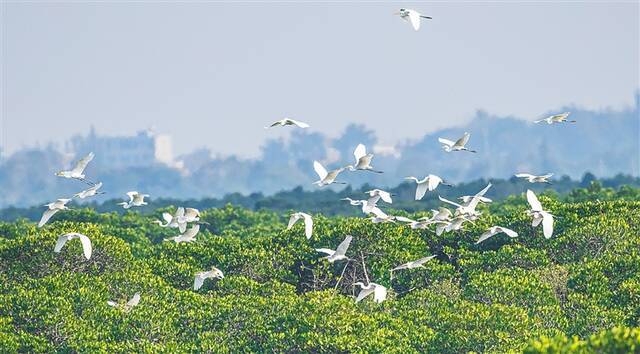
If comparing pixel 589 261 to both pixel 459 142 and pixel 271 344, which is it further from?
pixel 271 344

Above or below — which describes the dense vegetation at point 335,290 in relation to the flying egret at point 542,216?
Answer: below

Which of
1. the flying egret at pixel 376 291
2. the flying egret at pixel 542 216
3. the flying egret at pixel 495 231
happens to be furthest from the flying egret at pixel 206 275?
the flying egret at pixel 542 216

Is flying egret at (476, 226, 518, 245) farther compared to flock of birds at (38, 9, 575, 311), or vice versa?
flock of birds at (38, 9, 575, 311)

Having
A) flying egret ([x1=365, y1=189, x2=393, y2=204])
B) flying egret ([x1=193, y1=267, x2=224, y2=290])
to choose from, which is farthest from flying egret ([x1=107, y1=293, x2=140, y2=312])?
flying egret ([x1=365, y1=189, x2=393, y2=204])

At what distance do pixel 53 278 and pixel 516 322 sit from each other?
1825 centimetres

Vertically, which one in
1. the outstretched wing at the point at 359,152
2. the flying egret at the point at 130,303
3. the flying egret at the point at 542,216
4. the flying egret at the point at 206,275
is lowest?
the flying egret at the point at 130,303

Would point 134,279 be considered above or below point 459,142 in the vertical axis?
below

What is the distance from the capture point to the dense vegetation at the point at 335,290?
4934 centimetres

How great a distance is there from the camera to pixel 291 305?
168ft

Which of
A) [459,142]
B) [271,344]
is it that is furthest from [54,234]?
[459,142]

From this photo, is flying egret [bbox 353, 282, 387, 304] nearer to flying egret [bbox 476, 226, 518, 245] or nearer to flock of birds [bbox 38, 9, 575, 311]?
flock of birds [bbox 38, 9, 575, 311]

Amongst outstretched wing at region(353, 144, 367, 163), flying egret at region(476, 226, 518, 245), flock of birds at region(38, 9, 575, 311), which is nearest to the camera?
flying egret at region(476, 226, 518, 245)

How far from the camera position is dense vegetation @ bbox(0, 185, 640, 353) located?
49344 millimetres

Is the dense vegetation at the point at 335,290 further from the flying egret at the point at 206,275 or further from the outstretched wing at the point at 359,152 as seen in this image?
the outstretched wing at the point at 359,152
